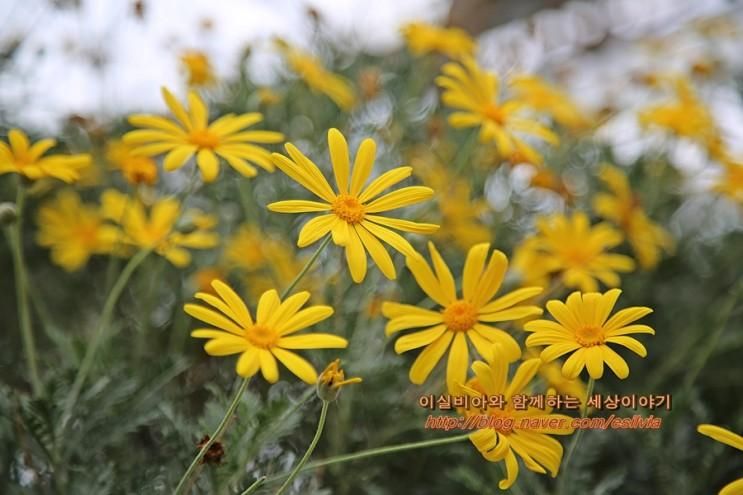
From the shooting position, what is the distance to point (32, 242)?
51.5 inches

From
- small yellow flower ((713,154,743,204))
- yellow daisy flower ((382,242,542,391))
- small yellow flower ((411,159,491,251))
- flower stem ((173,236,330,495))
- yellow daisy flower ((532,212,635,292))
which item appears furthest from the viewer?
small yellow flower ((713,154,743,204))

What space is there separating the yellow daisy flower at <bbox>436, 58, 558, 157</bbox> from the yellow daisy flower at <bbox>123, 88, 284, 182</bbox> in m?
0.25

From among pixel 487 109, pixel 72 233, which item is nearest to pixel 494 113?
pixel 487 109

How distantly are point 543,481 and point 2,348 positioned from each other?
0.75m

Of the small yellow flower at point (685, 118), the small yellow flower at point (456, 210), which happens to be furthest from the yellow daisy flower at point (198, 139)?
the small yellow flower at point (685, 118)

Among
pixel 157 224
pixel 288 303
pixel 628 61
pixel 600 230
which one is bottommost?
pixel 288 303

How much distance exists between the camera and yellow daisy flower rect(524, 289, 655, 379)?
61 cm

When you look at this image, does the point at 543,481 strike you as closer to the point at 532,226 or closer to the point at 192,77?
the point at 532,226

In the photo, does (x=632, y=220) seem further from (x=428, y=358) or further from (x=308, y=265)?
(x=308, y=265)

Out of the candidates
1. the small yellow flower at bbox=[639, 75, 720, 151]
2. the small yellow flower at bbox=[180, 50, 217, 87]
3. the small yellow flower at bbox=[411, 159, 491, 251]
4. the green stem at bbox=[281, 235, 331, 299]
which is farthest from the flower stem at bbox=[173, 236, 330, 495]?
the small yellow flower at bbox=[639, 75, 720, 151]

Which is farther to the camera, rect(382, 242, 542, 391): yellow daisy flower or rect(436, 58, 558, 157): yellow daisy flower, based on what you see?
rect(436, 58, 558, 157): yellow daisy flower

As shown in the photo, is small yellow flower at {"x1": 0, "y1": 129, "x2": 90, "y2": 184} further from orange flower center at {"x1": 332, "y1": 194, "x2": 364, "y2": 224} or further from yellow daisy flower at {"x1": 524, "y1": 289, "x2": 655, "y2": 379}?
yellow daisy flower at {"x1": 524, "y1": 289, "x2": 655, "y2": 379}

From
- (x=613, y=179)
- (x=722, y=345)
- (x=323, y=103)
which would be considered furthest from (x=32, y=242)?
(x=722, y=345)

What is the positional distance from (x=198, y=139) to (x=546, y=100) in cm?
65
